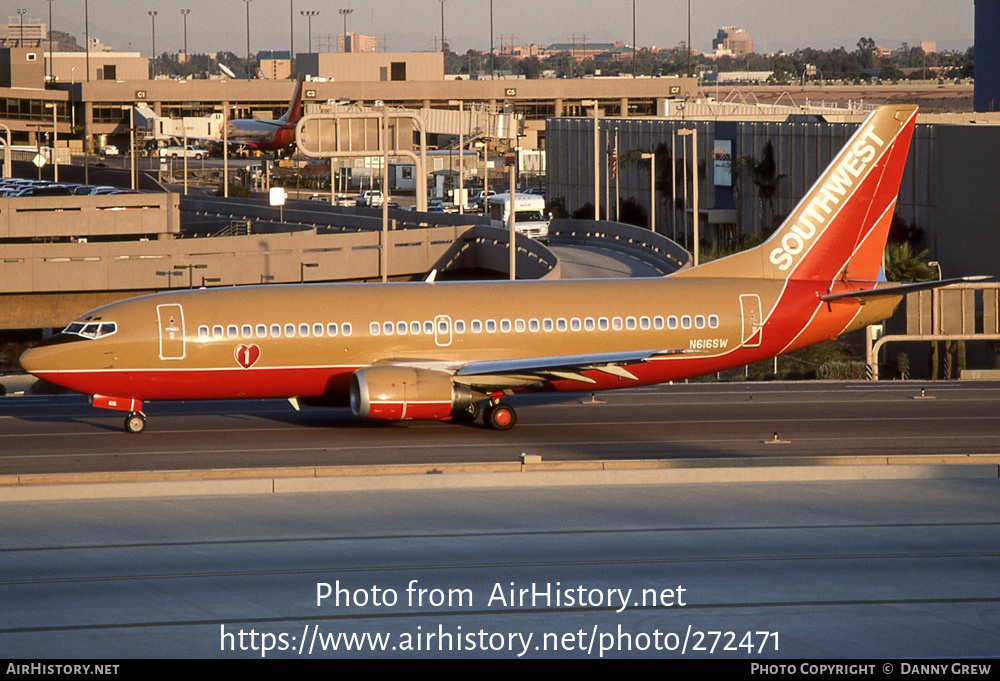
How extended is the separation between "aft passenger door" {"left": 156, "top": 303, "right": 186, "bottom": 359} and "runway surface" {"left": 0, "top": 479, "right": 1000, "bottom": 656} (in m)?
12.2

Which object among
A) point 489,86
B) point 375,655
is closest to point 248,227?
point 375,655

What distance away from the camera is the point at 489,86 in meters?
172

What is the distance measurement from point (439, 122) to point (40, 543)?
269 ft

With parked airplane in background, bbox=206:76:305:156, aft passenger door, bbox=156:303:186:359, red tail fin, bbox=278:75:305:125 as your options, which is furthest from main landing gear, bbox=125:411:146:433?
parked airplane in background, bbox=206:76:305:156

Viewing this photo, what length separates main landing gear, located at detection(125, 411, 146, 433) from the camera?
102ft

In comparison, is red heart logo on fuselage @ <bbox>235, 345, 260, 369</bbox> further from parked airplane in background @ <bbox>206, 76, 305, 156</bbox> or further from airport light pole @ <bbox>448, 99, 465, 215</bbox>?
parked airplane in background @ <bbox>206, 76, 305, 156</bbox>

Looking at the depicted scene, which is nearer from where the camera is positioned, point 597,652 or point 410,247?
point 597,652

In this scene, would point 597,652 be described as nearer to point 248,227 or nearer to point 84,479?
point 84,479

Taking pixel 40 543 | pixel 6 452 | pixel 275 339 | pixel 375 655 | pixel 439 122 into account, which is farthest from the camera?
pixel 439 122

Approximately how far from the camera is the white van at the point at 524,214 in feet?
266

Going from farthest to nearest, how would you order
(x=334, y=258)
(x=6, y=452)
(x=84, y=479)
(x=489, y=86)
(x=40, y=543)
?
(x=489, y=86) < (x=334, y=258) < (x=6, y=452) < (x=84, y=479) < (x=40, y=543)

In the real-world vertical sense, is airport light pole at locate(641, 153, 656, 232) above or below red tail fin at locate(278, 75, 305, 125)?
below

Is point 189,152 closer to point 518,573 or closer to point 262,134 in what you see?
point 262,134

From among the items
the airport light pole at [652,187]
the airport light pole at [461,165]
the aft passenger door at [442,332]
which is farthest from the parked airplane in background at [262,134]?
the aft passenger door at [442,332]
